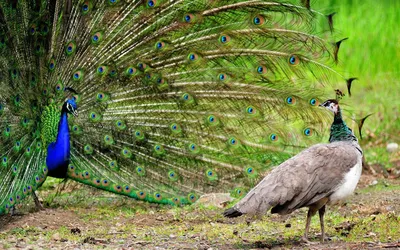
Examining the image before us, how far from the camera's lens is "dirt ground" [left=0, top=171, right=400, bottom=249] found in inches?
226

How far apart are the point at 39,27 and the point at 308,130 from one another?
243cm

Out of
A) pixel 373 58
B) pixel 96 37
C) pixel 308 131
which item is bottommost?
pixel 308 131

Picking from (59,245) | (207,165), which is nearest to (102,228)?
(59,245)

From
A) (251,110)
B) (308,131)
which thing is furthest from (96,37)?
(308,131)

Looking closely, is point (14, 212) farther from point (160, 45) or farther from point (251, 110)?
point (251, 110)

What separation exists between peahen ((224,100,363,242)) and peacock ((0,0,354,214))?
1.61 metres

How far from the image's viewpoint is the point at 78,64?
23.6 ft

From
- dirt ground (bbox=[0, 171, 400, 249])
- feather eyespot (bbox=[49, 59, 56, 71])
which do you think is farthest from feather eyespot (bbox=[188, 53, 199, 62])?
dirt ground (bbox=[0, 171, 400, 249])

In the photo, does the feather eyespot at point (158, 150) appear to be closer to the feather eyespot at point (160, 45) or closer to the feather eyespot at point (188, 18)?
the feather eyespot at point (160, 45)

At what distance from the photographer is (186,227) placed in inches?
257

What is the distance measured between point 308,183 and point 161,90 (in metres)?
2.47

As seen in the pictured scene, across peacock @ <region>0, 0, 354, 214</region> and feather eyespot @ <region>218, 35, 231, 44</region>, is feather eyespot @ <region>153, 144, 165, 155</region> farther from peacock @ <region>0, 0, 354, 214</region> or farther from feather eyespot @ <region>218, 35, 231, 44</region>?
feather eyespot @ <region>218, 35, 231, 44</region>

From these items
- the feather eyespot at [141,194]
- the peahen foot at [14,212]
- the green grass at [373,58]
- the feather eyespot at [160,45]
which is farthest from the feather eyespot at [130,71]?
the green grass at [373,58]

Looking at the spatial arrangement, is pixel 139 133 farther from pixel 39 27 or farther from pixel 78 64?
pixel 39 27
